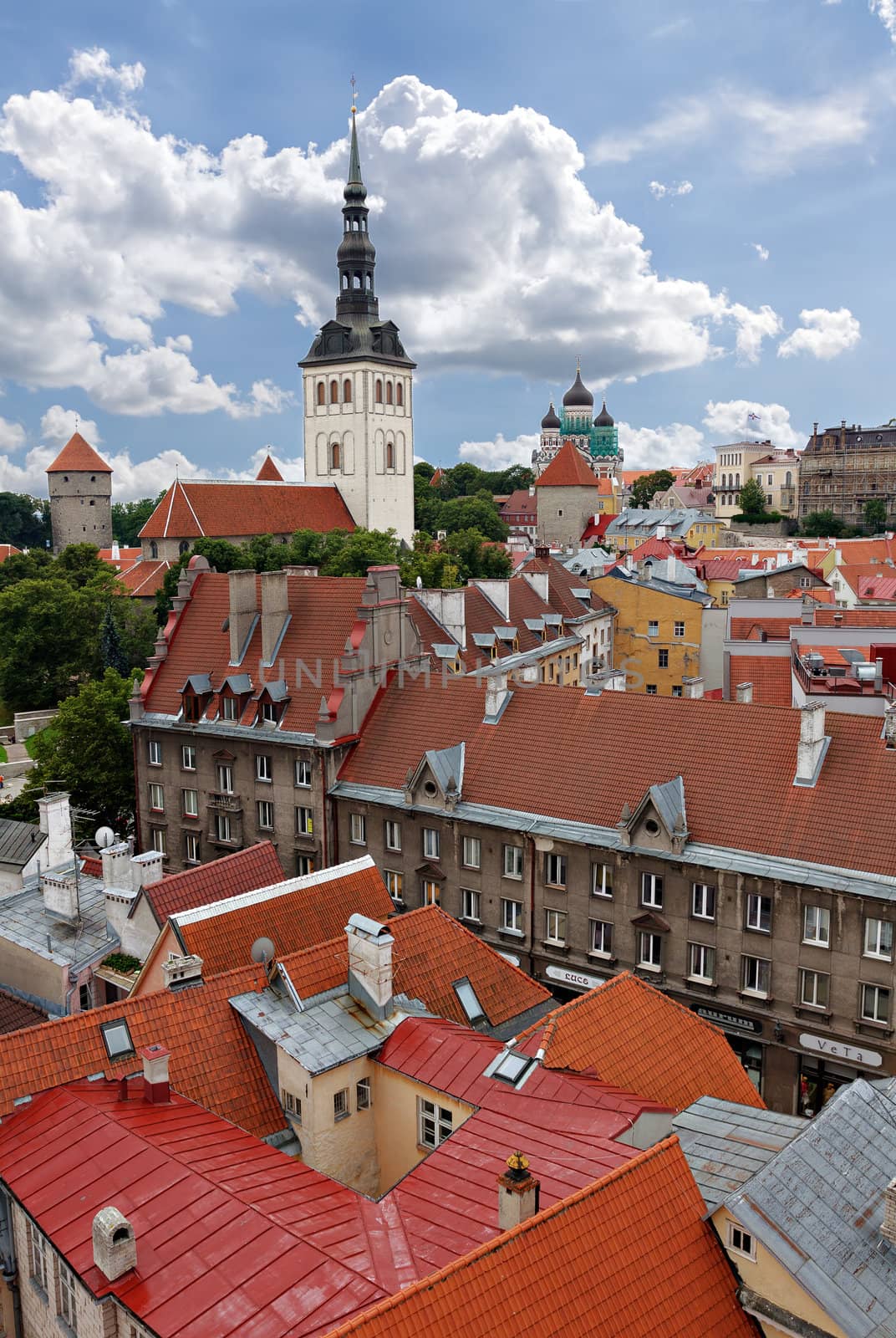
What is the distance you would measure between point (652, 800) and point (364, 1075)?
46.2 feet

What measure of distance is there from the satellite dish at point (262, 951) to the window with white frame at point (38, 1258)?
958 centimetres

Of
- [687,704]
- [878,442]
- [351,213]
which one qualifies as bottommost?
[687,704]

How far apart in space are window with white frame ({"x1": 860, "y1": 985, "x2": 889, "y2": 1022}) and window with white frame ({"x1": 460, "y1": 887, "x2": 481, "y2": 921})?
12.9 meters

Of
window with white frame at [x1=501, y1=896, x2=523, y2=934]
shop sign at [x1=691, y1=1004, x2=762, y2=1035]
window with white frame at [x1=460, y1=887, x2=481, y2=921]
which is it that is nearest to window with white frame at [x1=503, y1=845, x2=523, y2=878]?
window with white frame at [x1=501, y1=896, x2=523, y2=934]

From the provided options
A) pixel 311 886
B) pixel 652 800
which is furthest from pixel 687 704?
pixel 311 886

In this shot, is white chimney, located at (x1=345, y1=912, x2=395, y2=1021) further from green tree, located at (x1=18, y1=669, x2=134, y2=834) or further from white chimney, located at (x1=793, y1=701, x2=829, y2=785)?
green tree, located at (x1=18, y1=669, x2=134, y2=834)

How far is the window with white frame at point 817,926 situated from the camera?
1189 inches

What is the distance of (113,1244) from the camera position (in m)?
14.3

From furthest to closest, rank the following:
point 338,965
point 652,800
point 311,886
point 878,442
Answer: point 878,442, point 652,800, point 311,886, point 338,965

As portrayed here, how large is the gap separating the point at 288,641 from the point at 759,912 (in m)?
23.2

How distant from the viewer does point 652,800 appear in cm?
3272

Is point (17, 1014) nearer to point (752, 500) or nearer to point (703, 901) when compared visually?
point (703, 901)

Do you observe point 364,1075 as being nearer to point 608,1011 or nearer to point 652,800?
point 608,1011

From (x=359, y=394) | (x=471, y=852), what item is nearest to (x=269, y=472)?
(x=359, y=394)
